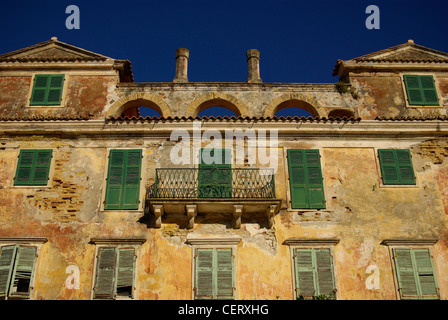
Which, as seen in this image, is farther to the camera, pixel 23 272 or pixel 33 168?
pixel 33 168

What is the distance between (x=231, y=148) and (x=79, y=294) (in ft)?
19.9

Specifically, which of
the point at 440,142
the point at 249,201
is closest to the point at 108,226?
the point at 249,201

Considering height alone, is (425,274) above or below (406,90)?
below

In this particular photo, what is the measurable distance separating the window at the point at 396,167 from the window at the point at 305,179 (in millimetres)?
1956

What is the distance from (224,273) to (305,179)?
3.78m

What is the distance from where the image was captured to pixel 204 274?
13703 mm

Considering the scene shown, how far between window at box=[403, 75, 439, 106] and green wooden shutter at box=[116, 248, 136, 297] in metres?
10.3

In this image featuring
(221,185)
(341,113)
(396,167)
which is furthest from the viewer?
(341,113)

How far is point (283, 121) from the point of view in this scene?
52.7ft

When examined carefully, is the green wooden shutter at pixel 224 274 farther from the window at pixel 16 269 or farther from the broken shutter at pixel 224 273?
the window at pixel 16 269

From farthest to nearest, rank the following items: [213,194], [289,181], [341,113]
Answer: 1. [341,113]
2. [289,181]
3. [213,194]

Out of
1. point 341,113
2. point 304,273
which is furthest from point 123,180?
point 341,113

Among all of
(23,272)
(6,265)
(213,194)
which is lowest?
(23,272)

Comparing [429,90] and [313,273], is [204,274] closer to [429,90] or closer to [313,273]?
[313,273]
